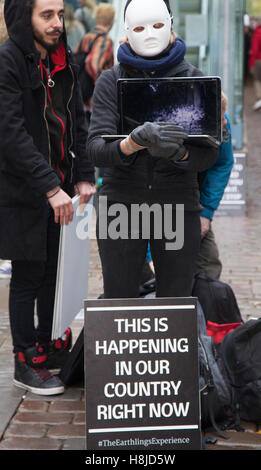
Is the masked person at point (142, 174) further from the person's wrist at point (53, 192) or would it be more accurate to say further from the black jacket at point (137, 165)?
the person's wrist at point (53, 192)

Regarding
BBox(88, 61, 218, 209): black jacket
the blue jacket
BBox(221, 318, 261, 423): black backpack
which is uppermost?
BBox(88, 61, 218, 209): black jacket

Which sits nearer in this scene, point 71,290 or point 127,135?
point 127,135

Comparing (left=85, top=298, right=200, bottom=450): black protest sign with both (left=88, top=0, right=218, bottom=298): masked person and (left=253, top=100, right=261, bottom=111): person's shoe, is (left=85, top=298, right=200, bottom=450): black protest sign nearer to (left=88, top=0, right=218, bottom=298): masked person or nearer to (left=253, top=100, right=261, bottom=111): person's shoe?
(left=88, top=0, right=218, bottom=298): masked person

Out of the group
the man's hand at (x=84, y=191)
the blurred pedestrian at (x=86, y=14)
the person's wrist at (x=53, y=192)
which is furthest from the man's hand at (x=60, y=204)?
the blurred pedestrian at (x=86, y=14)

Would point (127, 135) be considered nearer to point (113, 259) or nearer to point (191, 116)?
point (191, 116)

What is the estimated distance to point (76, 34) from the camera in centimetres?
1052

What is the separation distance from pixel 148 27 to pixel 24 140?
82 centimetres

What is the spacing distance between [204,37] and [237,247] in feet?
15.6

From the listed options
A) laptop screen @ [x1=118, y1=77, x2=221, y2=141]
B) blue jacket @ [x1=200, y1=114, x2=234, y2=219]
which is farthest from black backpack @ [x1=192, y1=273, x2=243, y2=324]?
laptop screen @ [x1=118, y1=77, x2=221, y2=141]

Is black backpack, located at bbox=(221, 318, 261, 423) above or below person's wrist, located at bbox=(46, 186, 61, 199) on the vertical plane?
below

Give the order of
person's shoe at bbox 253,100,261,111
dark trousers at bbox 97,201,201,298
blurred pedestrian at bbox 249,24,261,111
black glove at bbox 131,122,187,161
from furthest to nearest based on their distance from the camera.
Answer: person's shoe at bbox 253,100,261,111
blurred pedestrian at bbox 249,24,261,111
dark trousers at bbox 97,201,201,298
black glove at bbox 131,122,187,161

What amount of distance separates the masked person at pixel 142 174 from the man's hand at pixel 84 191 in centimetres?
66

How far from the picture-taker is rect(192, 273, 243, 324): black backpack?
14.3 ft

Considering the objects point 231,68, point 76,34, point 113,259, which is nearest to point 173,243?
point 113,259
